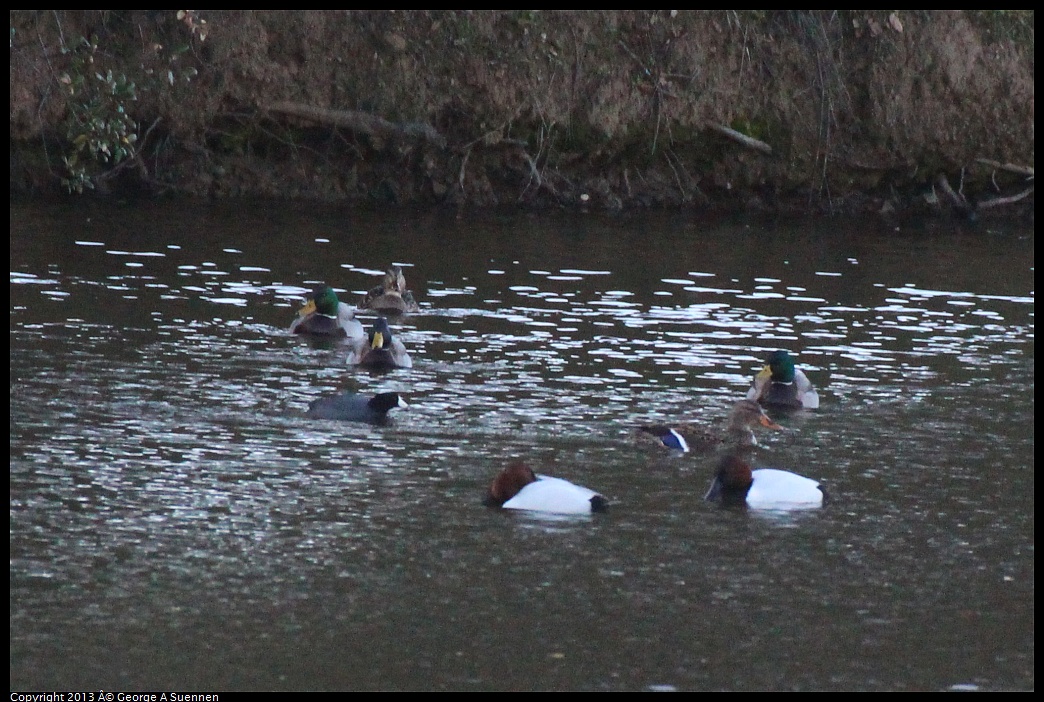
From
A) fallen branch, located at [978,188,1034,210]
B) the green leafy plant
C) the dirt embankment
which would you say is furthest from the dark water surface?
fallen branch, located at [978,188,1034,210]

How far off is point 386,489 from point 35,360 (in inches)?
176

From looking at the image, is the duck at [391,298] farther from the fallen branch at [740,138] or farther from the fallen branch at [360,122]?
the fallen branch at [740,138]

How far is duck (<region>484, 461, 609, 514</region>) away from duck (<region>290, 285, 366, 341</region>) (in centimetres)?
560

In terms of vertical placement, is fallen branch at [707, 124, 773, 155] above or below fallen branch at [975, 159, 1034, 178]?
above

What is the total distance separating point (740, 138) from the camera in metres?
27.5

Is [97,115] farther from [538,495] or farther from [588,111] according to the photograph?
[538,495]

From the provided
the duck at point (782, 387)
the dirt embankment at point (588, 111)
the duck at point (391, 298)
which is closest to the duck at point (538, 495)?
the duck at point (782, 387)

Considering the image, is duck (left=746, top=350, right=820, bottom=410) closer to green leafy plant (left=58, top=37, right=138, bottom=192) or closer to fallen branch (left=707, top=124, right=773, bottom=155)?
green leafy plant (left=58, top=37, right=138, bottom=192)

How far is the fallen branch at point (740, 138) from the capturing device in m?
27.4

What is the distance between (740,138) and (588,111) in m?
2.47

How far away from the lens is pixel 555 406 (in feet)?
44.0

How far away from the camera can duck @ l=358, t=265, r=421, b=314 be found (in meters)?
17.4
